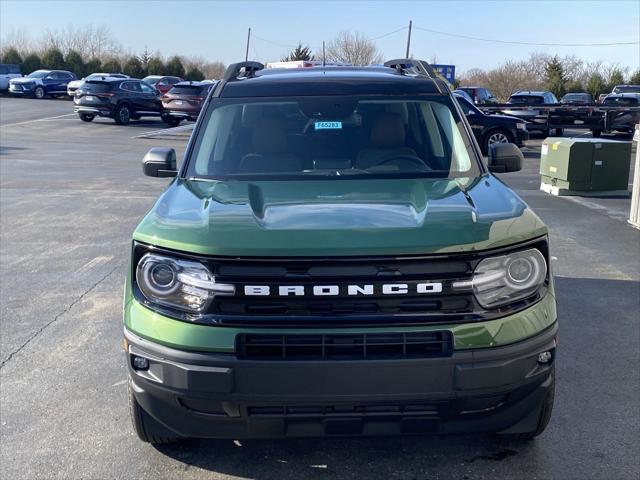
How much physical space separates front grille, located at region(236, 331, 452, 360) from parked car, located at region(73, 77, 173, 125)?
91.0ft

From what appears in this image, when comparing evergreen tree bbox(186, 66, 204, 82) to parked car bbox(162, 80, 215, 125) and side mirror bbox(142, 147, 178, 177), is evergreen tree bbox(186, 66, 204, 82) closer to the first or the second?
parked car bbox(162, 80, 215, 125)

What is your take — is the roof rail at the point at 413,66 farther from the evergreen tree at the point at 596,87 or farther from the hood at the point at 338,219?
the evergreen tree at the point at 596,87

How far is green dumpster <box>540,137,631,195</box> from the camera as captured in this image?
491 inches

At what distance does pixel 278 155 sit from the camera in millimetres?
4379

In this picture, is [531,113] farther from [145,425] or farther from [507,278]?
[145,425]

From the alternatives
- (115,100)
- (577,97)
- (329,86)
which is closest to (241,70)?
(329,86)

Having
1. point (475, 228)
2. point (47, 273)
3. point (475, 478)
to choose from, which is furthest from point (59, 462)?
point (47, 273)

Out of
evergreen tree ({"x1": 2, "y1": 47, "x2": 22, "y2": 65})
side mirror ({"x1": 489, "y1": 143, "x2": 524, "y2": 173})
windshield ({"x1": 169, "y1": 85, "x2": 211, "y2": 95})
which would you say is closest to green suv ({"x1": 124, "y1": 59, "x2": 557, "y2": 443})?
side mirror ({"x1": 489, "y1": 143, "x2": 524, "y2": 173})

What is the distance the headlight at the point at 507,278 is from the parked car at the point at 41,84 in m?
44.9

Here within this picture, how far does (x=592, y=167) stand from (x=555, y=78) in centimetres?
4471

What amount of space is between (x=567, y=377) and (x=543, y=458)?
1.15 metres

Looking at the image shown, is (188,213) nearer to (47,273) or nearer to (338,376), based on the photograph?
(338,376)

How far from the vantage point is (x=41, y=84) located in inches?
1704

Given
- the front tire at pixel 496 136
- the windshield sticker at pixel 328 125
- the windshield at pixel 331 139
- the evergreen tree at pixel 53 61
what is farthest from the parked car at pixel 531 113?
the evergreen tree at pixel 53 61
